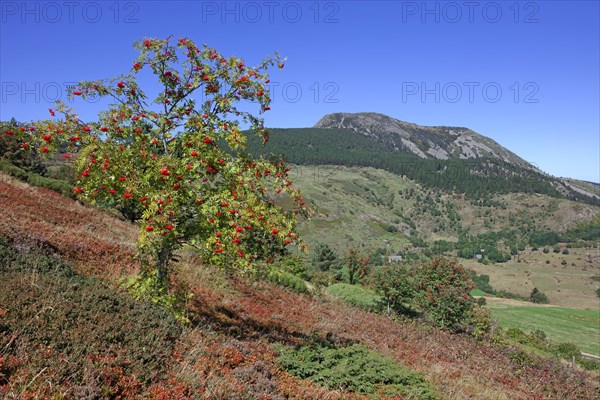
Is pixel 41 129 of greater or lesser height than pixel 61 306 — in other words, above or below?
above

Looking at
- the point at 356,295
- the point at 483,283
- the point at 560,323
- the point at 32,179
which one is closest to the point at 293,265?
the point at 356,295

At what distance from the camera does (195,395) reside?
17.4 feet

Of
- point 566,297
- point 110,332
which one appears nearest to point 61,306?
point 110,332

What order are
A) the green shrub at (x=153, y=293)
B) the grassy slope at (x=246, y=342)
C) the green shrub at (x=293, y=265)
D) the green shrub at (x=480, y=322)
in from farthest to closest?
the green shrub at (x=293, y=265) → the green shrub at (x=480, y=322) → the green shrub at (x=153, y=293) → the grassy slope at (x=246, y=342)

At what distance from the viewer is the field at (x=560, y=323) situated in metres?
55.6

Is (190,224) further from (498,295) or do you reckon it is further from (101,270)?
(498,295)

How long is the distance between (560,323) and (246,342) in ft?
257

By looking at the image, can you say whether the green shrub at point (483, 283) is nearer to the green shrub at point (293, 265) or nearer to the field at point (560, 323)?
the field at point (560, 323)

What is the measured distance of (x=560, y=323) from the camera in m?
69.4

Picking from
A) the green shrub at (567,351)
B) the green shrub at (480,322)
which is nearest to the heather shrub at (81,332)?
the green shrub at (480,322)

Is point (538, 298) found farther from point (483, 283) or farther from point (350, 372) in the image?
point (350, 372)

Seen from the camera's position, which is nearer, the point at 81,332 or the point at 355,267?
the point at 81,332

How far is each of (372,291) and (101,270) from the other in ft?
78.6

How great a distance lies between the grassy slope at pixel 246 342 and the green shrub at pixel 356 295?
6.58 metres
